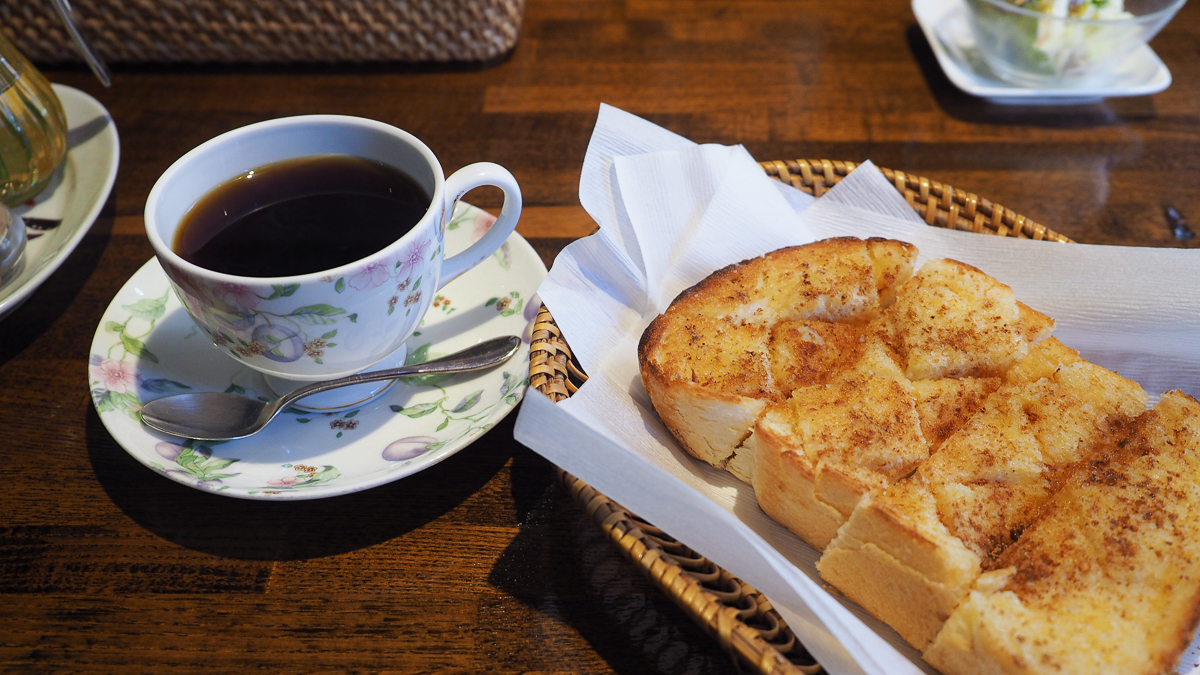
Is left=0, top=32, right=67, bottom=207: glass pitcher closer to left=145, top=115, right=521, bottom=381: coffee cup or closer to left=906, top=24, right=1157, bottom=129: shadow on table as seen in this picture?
left=145, top=115, right=521, bottom=381: coffee cup

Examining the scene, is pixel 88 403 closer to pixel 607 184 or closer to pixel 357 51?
pixel 607 184

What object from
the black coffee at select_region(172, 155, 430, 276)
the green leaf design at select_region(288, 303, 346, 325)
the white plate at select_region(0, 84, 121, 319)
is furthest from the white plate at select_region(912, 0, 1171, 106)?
the white plate at select_region(0, 84, 121, 319)

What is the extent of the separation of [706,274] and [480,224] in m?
0.48

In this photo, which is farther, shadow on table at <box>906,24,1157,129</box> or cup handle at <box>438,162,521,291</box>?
shadow on table at <box>906,24,1157,129</box>

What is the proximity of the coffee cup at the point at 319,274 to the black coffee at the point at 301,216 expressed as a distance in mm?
17

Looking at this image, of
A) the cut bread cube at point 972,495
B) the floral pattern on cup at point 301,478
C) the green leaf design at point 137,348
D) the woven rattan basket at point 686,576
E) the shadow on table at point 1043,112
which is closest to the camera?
the woven rattan basket at point 686,576

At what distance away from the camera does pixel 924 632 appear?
3.18 feet

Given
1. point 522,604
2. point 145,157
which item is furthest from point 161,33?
point 522,604

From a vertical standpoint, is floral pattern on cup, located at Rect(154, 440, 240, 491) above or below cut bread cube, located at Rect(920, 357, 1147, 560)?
above

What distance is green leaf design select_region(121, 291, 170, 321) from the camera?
1342mm

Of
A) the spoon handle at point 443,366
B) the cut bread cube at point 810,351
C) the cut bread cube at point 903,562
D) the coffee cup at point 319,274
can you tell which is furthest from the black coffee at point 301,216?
the cut bread cube at point 903,562

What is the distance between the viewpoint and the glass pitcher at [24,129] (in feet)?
5.03

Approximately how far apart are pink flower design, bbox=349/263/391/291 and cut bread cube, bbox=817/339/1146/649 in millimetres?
746

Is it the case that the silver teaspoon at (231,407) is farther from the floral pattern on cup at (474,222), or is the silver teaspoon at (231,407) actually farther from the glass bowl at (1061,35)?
the glass bowl at (1061,35)
